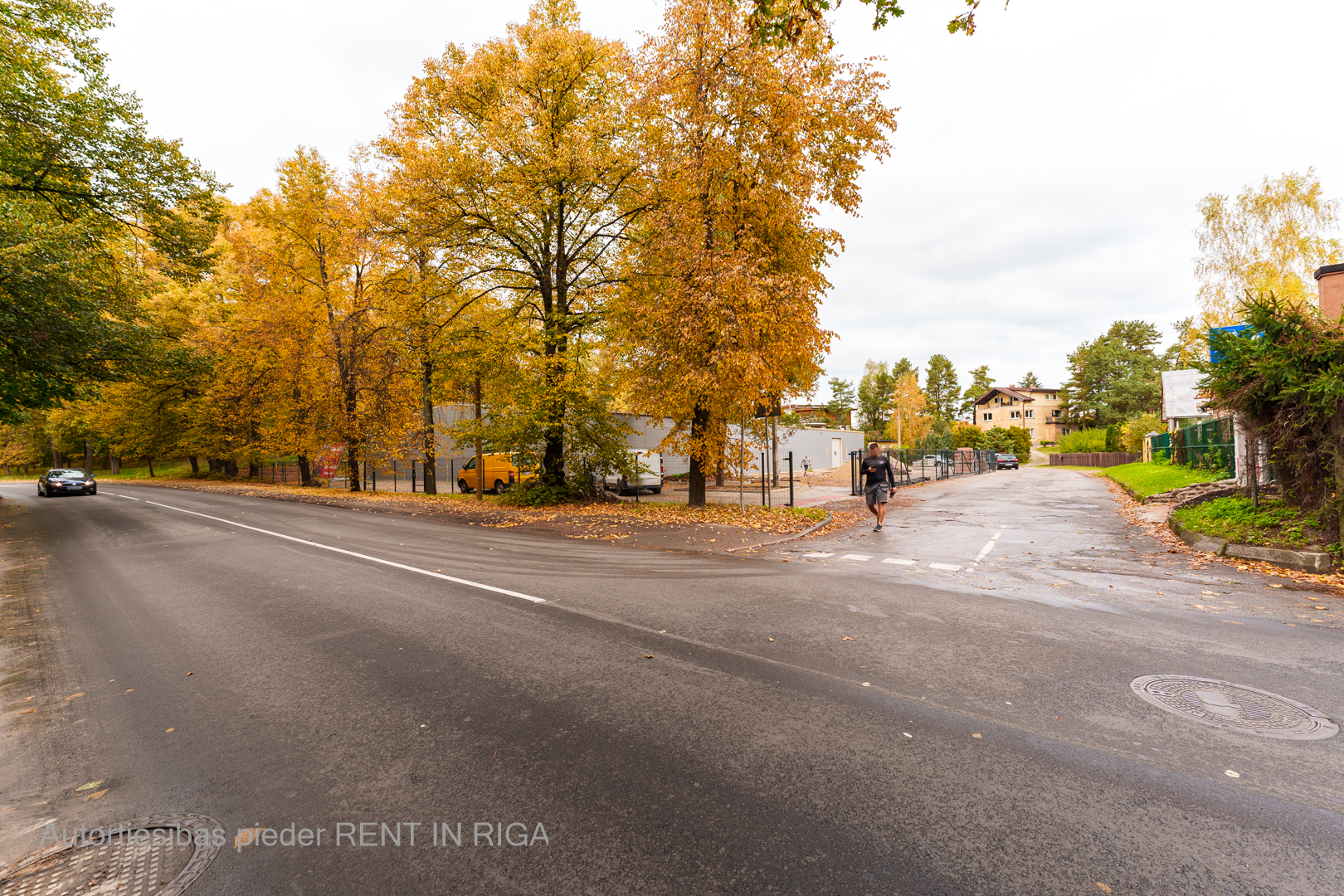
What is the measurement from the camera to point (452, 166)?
45.8 feet

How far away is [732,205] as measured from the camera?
43.4ft

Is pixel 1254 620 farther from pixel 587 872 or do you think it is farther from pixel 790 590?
pixel 587 872

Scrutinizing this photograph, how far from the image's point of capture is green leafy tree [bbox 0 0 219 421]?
12117 millimetres

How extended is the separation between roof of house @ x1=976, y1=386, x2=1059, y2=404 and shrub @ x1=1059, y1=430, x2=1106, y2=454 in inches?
1462

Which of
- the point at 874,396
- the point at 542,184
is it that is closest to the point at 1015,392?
the point at 874,396

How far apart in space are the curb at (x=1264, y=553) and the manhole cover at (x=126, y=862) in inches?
451

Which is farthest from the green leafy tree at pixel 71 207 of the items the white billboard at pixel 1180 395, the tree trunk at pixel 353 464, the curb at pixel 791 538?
the white billboard at pixel 1180 395

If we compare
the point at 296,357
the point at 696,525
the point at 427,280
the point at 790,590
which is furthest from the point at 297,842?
the point at 296,357

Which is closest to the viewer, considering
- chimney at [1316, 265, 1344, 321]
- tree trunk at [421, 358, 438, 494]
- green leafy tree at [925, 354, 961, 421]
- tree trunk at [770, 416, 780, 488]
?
chimney at [1316, 265, 1344, 321]

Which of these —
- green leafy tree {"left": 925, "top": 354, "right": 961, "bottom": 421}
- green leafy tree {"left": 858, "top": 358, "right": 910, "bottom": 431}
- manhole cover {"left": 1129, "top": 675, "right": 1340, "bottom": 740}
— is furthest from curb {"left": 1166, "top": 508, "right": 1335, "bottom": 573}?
green leafy tree {"left": 925, "top": 354, "right": 961, "bottom": 421}

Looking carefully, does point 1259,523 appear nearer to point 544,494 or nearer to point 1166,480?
point 1166,480

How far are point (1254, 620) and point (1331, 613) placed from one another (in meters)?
1.00

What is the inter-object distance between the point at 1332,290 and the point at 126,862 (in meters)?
15.4

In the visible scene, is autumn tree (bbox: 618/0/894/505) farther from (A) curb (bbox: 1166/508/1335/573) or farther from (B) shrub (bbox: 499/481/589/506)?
(A) curb (bbox: 1166/508/1335/573)
